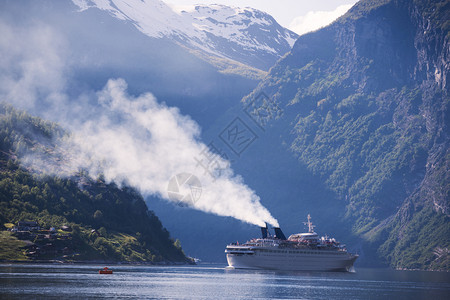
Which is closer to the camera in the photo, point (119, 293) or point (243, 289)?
point (119, 293)

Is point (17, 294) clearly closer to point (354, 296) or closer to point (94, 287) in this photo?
point (94, 287)

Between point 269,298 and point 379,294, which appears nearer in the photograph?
point 269,298

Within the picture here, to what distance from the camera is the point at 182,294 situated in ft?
577

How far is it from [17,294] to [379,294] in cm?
10368

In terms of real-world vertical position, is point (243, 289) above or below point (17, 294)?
above

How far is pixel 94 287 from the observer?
18050 centimetres

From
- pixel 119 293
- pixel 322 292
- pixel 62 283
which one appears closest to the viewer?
pixel 119 293

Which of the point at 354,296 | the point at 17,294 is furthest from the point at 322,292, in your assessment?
the point at 17,294

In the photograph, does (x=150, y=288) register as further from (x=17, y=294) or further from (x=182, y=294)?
(x=17, y=294)

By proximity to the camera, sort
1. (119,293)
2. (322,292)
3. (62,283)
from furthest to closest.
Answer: (322,292), (62,283), (119,293)

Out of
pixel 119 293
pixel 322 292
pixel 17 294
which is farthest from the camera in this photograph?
pixel 322 292

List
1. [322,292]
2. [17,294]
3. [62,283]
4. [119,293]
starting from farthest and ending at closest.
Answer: [322,292]
[62,283]
[119,293]
[17,294]

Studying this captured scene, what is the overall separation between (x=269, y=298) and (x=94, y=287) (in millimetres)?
47531

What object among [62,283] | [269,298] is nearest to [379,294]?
[269,298]
